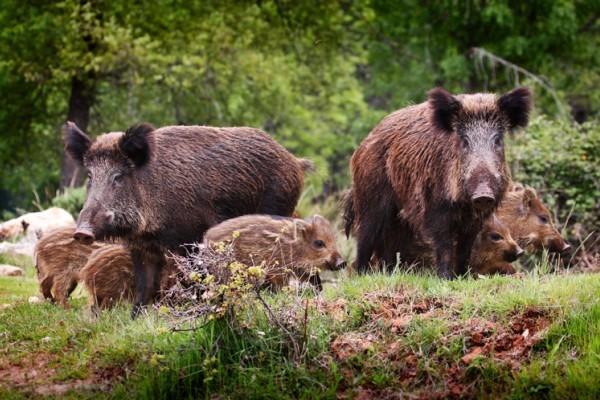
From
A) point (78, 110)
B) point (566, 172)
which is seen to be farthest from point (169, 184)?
point (78, 110)

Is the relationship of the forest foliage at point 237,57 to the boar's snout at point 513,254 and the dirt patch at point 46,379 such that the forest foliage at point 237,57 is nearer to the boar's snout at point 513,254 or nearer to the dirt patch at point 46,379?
the boar's snout at point 513,254

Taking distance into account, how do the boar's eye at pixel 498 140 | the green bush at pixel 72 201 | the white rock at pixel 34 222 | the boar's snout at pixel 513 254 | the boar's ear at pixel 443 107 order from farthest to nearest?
the green bush at pixel 72 201 → the white rock at pixel 34 222 → the boar's snout at pixel 513 254 → the boar's ear at pixel 443 107 → the boar's eye at pixel 498 140

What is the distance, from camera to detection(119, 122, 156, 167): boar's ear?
30.2 ft

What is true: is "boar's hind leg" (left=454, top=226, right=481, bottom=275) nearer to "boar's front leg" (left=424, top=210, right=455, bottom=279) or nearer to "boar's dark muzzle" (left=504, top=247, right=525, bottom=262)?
"boar's front leg" (left=424, top=210, right=455, bottom=279)

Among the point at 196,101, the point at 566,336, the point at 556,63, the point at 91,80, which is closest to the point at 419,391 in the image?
the point at 566,336

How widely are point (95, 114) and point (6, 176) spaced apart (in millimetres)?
2784

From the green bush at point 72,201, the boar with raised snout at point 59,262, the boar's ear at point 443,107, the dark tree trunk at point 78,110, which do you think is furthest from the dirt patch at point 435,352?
the dark tree trunk at point 78,110

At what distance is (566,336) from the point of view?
6969 mm

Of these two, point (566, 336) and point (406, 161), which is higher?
point (406, 161)

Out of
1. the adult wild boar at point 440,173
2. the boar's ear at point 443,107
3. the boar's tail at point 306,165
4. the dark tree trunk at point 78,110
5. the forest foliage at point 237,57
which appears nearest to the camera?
the adult wild boar at point 440,173

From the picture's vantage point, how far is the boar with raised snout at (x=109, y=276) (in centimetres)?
983

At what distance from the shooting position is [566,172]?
13.7m

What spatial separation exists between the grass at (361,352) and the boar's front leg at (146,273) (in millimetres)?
1360

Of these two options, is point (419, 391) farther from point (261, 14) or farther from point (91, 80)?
point (261, 14)
